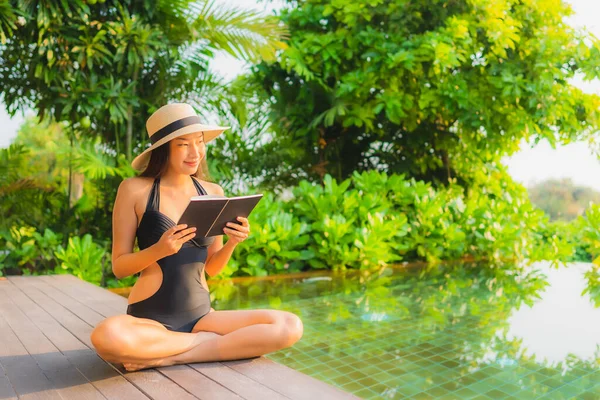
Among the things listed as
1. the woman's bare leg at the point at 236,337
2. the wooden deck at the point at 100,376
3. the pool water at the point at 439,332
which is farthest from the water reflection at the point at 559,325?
the wooden deck at the point at 100,376

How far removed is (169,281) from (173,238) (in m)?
0.31

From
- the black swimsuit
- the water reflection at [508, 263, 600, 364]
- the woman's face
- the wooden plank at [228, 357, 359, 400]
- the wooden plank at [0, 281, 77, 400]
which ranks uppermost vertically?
the woman's face

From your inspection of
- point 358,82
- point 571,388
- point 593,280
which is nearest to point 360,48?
point 358,82

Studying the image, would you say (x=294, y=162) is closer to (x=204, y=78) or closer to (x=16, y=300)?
(x=204, y=78)

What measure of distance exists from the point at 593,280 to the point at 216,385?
558 centimetres

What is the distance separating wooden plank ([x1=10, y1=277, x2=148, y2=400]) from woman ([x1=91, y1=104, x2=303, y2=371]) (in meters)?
0.10

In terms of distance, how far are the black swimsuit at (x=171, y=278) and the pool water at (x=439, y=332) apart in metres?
0.83

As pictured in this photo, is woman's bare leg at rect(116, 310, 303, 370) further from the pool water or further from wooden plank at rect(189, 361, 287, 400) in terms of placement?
the pool water

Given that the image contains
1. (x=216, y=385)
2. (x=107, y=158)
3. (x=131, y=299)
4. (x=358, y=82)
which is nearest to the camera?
(x=216, y=385)

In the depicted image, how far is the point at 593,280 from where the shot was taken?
20.3ft

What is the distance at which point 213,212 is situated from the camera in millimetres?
2000

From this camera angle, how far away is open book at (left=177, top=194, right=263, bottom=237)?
1915mm

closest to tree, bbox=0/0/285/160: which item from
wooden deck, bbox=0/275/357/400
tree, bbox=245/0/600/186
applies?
tree, bbox=245/0/600/186

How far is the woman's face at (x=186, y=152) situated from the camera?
2.18m
